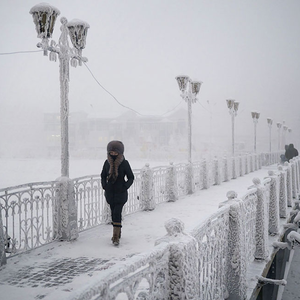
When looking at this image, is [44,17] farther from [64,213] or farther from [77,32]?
[64,213]

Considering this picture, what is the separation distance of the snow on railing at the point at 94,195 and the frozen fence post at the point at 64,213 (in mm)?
89

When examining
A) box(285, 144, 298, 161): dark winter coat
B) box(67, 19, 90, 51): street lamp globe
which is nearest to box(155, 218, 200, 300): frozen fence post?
box(67, 19, 90, 51): street lamp globe

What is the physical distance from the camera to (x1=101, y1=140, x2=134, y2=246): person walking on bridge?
615cm

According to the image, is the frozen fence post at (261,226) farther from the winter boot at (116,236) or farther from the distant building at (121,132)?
the distant building at (121,132)

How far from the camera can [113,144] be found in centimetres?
618

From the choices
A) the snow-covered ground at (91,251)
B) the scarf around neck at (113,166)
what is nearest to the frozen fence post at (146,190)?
the snow-covered ground at (91,251)

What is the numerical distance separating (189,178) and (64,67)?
8054 millimetres

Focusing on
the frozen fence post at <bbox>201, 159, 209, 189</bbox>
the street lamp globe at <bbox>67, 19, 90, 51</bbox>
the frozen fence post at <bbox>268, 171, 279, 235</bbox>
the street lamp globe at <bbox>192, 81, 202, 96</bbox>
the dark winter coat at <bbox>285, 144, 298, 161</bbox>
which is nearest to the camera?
the street lamp globe at <bbox>67, 19, 90, 51</bbox>

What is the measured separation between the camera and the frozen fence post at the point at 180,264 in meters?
2.41

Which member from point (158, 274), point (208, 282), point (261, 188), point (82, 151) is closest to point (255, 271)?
point (261, 188)

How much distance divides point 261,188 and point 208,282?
2832 mm

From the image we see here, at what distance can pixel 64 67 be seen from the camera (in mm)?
7055

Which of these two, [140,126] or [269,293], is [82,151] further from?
[269,293]

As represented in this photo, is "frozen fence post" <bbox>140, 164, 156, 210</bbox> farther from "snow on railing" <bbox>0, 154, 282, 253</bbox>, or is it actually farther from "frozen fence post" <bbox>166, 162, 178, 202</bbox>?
"frozen fence post" <bbox>166, 162, 178, 202</bbox>
